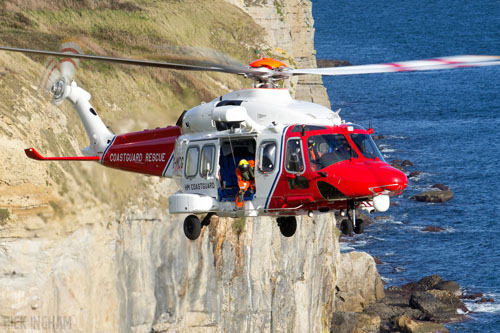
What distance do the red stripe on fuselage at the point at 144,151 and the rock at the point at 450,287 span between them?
4599 centimetres

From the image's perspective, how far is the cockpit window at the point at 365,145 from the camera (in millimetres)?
19547

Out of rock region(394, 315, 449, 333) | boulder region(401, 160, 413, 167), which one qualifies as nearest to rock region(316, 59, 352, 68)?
boulder region(401, 160, 413, 167)

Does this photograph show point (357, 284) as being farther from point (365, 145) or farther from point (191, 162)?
point (365, 145)

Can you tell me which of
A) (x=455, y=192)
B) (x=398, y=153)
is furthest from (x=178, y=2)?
(x=398, y=153)

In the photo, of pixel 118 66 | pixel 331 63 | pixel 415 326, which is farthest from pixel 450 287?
pixel 331 63

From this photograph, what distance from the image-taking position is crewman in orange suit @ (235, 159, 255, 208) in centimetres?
2067

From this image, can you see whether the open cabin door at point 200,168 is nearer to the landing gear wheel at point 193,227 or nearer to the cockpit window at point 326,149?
the landing gear wheel at point 193,227

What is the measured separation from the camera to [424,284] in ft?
222

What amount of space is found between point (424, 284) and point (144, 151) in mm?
47238

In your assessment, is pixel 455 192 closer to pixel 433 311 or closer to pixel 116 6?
pixel 433 311

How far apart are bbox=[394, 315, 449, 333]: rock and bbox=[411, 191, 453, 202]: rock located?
29.6 m

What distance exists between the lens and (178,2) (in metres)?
54.6

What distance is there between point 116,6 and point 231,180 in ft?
99.8

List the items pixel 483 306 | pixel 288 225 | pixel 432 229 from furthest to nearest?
pixel 432 229 → pixel 483 306 → pixel 288 225
